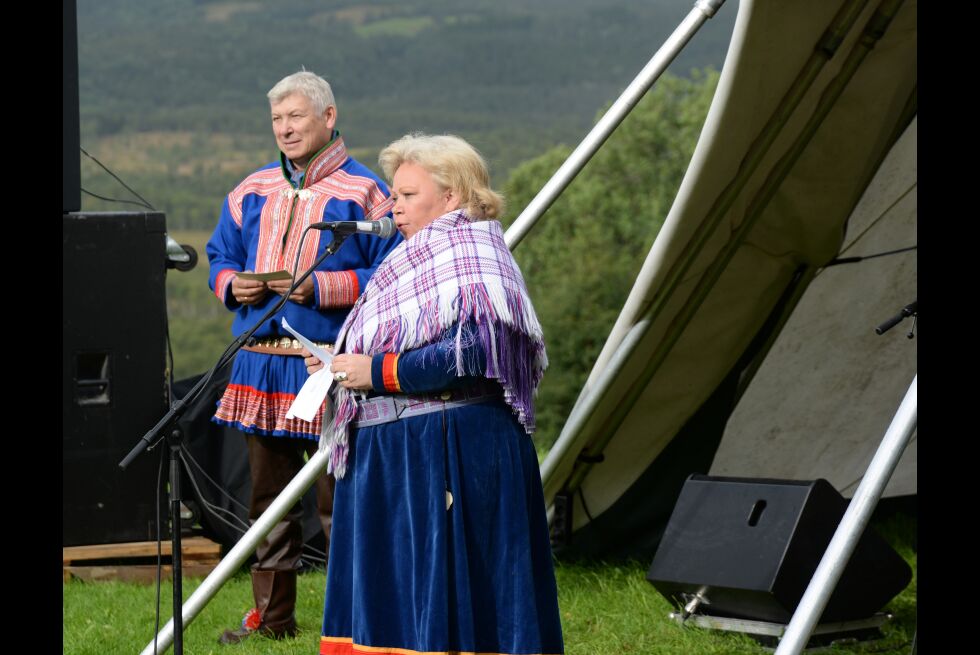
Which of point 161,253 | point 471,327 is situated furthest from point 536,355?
point 161,253

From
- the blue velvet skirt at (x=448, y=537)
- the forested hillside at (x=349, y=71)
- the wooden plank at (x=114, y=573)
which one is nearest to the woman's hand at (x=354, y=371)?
the blue velvet skirt at (x=448, y=537)

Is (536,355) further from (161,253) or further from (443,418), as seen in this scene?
(161,253)

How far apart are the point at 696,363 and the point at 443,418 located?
161 centimetres

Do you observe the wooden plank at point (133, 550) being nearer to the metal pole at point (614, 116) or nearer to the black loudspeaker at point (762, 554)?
the black loudspeaker at point (762, 554)

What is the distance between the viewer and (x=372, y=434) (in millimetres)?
2885

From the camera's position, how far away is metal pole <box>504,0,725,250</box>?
139 inches

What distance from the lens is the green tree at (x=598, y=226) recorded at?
82.2 ft

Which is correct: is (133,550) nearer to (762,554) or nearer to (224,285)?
(224,285)

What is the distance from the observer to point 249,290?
3.69 m

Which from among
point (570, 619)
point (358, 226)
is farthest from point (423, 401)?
point (570, 619)

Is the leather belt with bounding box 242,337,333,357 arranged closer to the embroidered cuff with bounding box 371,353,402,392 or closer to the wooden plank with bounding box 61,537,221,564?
the embroidered cuff with bounding box 371,353,402,392

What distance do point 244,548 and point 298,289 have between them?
28.1 inches
